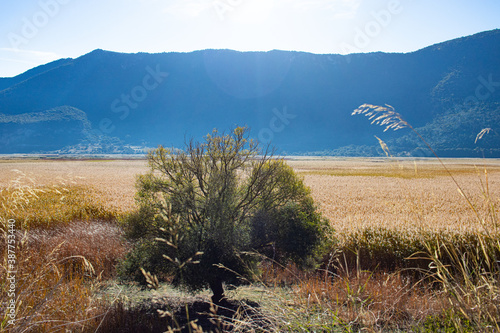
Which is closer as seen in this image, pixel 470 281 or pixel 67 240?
pixel 470 281

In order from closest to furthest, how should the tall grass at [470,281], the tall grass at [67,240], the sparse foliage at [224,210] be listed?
the tall grass at [470,281] → the tall grass at [67,240] → the sparse foliage at [224,210]

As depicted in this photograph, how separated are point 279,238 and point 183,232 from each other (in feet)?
9.31

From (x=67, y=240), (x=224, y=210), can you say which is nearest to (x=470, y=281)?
(x=224, y=210)

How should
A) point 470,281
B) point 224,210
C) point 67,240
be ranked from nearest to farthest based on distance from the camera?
1. point 470,281
2. point 224,210
3. point 67,240

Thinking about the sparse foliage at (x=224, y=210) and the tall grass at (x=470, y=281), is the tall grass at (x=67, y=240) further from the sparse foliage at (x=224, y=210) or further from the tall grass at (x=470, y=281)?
the tall grass at (x=470, y=281)

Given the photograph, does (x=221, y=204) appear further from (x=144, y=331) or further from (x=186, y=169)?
(x=144, y=331)

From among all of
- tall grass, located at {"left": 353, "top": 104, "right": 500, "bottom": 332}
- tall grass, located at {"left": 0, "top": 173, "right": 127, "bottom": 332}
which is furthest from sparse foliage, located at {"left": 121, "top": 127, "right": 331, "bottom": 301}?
tall grass, located at {"left": 353, "top": 104, "right": 500, "bottom": 332}

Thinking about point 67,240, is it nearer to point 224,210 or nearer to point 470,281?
point 224,210

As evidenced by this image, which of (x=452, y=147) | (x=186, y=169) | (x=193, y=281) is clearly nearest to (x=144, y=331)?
(x=193, y=281)

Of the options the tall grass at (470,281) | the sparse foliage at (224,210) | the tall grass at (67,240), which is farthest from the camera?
the sparse foliage at (224,210)

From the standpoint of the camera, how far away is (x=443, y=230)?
1143 centimetres

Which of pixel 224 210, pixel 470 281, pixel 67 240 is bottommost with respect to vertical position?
pixel 67 240

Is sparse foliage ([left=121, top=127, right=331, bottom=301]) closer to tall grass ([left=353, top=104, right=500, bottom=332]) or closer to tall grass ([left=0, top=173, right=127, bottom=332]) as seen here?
tall grass ([left=0, top=173, right=127, bottom=332])

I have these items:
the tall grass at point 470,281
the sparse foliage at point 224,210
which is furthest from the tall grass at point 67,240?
the tall grass at point 470,281
